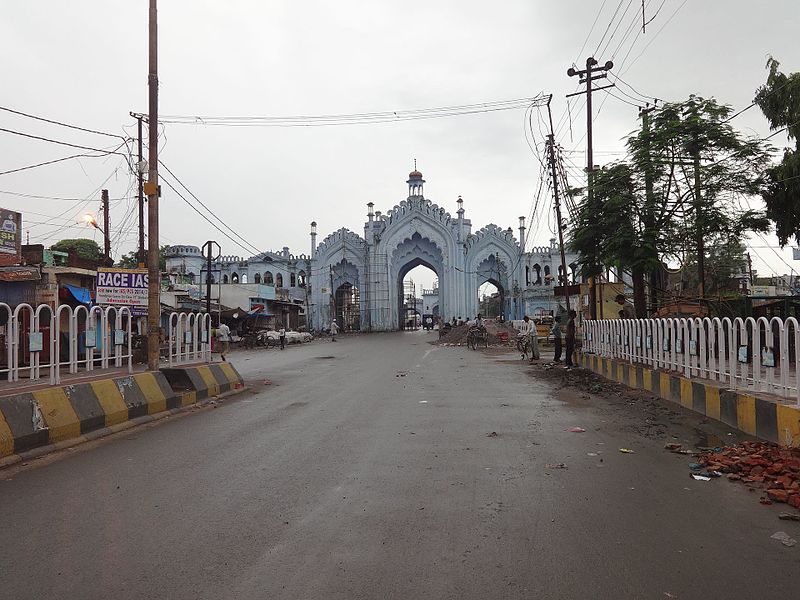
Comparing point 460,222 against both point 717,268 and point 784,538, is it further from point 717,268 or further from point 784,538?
point 784,538

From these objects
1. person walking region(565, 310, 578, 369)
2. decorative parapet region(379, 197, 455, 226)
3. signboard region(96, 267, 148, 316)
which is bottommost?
person walking region(565, 310, 578, 369)

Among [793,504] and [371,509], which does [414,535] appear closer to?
[371,509]

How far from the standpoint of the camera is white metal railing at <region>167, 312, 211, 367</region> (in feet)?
40.1

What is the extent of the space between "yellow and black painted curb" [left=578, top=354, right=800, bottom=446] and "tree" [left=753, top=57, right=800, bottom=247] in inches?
246

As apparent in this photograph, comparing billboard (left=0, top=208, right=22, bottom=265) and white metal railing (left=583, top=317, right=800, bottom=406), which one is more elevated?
billboard (left=0, top=208, right=22, bottom=265)

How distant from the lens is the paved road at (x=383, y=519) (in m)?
3.28

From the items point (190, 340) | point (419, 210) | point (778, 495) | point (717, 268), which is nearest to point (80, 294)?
point (190, 340)

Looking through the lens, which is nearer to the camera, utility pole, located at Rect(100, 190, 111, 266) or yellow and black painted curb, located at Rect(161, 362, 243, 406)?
yellow and black painted curb, located at Rect(161, 362, 243, 406)

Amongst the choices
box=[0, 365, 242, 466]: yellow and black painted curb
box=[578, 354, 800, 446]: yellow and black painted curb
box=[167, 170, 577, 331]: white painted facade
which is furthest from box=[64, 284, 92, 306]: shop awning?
box=[167, 170, 577, 331]: white painted facade

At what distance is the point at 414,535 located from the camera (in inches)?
155

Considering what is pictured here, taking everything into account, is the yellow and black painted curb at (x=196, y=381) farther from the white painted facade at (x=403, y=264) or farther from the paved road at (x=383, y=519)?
the white painted facade at (x=403, y=264)

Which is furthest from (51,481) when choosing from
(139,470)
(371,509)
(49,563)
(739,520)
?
(739,520)

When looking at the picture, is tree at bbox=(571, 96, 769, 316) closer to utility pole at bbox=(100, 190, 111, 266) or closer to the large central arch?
utility pole at bbox=(100, 190, 111, 266)

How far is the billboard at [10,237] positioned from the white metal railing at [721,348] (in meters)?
17.4
